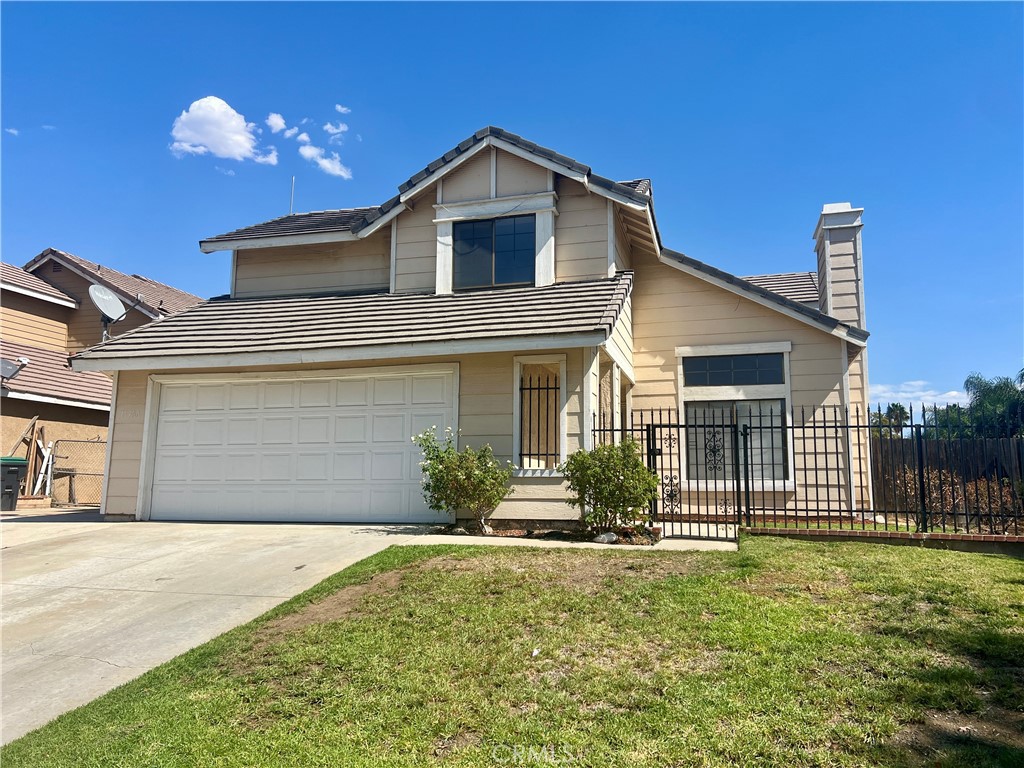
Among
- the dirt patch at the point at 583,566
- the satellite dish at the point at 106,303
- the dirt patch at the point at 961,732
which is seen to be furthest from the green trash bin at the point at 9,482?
the dirt patch at the point at 961,732

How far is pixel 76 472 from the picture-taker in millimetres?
17438

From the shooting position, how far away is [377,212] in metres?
13.1

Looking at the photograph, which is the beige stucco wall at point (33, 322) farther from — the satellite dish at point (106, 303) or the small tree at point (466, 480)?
the small tree at point (466, 480)

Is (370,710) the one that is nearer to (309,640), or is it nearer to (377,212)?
(309,640)

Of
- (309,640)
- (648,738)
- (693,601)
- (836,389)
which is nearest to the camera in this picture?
(648,738)

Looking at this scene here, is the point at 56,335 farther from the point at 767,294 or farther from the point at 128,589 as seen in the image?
the point at 767,294

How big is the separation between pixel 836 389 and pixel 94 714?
1191 cm

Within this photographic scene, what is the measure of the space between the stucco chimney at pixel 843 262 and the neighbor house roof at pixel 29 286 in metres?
21.5

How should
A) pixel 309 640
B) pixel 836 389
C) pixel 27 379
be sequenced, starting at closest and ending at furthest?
pixel 309 640
pixel 836 389
pixel 27 379

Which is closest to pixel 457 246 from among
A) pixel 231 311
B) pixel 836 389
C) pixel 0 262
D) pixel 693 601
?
pixel 231 311

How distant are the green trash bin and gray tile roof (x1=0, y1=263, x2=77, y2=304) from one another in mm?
7611

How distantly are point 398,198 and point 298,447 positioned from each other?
505 cm

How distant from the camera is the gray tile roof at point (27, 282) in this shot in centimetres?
1964

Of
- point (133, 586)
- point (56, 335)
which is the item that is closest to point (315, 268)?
point (133, 586)
